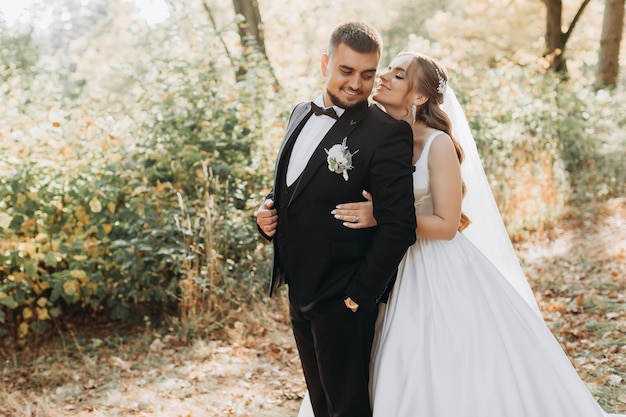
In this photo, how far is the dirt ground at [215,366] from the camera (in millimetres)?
4227

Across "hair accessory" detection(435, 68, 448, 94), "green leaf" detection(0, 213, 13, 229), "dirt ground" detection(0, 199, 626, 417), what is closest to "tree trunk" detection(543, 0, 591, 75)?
"dirt ground" detection(0, 199, 626, 417)

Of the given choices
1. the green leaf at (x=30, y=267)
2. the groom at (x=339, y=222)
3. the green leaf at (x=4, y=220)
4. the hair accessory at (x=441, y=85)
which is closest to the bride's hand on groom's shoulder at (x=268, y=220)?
the groom at (x=339, y=222)

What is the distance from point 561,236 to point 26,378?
6341mm

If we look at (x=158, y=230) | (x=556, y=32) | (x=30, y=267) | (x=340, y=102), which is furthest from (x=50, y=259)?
(x=556, y=32)

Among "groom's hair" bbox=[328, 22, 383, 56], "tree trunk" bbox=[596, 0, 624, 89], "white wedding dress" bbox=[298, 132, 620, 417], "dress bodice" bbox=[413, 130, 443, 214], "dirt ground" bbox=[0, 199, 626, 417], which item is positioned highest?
"tree trunk" bbox=[596, 0, 624, 89]

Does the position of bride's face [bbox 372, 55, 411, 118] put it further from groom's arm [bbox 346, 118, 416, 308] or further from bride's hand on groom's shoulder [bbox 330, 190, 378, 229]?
bride's hand on groom's shoulder [bbox 330, 190, 378, 229]

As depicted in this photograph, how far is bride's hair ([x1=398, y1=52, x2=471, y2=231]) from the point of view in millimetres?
2973

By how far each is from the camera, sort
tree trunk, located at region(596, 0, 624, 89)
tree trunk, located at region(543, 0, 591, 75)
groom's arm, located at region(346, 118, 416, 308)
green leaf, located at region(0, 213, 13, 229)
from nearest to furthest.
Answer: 1. groom's arm, located at region(346, 118, 416, 308)
2. green leaf, located at region(0, 213, 13, 229)
3. tree trunk, located at region(596, 0, 624, 89)
4. tree trunk, located at region(543, 0, 591, 75)

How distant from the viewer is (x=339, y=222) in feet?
8.64

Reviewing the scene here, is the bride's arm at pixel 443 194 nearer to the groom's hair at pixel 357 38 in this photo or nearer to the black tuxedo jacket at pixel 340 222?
the black tuxedo jacket at pixel 340 222

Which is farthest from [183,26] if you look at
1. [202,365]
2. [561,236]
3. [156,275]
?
[561,236]

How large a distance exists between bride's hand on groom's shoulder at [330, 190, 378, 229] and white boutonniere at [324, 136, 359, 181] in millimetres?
123

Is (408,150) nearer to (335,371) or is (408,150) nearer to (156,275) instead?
(335,371)

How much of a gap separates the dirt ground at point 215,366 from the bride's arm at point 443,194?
1.94 m
